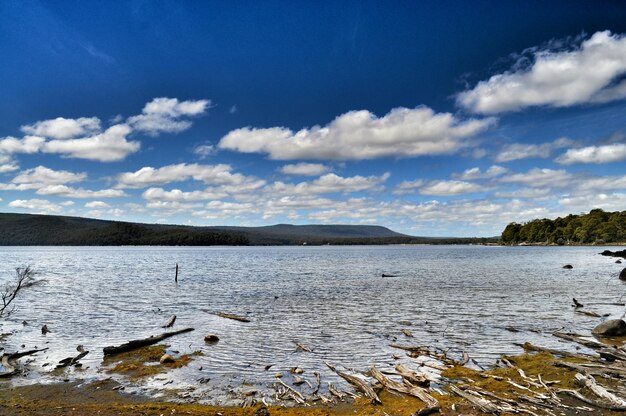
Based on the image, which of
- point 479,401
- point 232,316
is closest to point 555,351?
point 479,401

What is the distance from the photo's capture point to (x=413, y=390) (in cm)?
1639

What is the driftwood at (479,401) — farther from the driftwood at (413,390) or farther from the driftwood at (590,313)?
the driftwood at (590,313)

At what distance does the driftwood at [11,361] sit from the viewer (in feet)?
64.0

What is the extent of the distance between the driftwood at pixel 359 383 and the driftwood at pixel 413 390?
75 centimetres

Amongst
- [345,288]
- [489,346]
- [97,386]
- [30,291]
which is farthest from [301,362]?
[30,291]

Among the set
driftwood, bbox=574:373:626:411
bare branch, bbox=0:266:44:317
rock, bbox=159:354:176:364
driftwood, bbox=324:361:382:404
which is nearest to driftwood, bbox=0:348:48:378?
bare branch, bbox=0:266:44:317

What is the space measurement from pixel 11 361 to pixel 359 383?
17.7 m

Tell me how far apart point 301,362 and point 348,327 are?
31.6ft

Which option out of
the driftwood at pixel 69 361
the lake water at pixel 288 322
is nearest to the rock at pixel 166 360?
the lake water at pixel 288 322

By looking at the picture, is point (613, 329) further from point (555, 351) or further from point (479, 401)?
point (479, 401)

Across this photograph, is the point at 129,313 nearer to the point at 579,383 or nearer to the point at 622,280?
the point at 579,383

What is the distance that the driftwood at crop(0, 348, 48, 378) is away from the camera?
19.5 m

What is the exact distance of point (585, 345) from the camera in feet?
78.6

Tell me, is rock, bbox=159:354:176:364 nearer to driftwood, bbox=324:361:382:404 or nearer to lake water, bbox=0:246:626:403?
lake water, bbox=0:246:626:403
